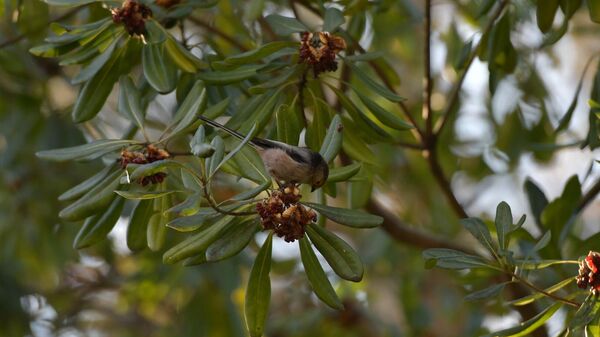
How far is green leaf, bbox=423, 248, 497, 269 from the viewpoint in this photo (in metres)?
1.33

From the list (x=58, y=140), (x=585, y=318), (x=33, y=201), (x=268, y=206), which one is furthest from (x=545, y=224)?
(x=33, y=201)

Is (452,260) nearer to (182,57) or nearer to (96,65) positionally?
(182,57)

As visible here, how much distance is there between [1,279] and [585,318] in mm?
2229

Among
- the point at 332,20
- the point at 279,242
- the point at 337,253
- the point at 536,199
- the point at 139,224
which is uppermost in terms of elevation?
the point at 332,20

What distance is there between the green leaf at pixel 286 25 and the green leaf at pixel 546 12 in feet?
1.44

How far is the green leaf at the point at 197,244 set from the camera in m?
1.25

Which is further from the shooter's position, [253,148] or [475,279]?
[475,279]

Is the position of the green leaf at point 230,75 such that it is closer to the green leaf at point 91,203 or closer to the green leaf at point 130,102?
the green leaf at point 130,102

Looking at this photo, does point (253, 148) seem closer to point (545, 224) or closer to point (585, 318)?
point (585, 318)

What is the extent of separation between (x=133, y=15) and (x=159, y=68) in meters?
0.10

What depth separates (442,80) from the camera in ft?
13.0

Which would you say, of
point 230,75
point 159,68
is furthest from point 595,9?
point 159,68

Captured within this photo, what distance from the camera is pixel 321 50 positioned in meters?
1.46

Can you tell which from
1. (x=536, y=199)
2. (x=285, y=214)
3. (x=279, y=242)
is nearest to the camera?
(x=285, y=214)
